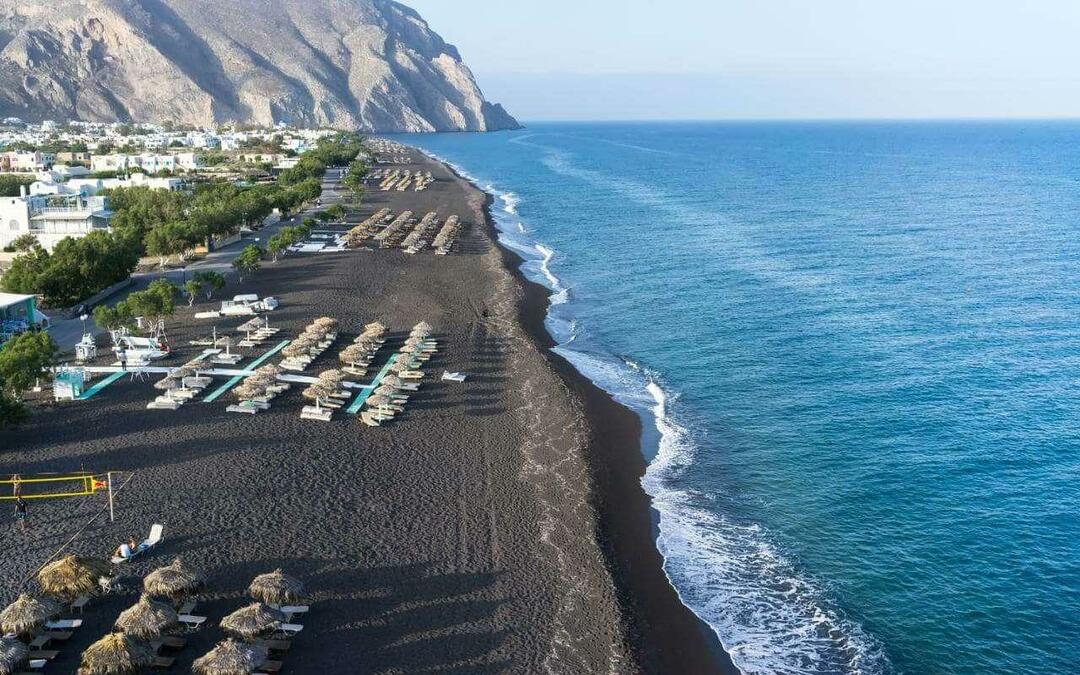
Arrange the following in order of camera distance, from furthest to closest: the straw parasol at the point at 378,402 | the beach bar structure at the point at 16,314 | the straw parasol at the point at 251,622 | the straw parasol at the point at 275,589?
the beach bar structure at the point at 16,314 < the straw parasol at the point at 378,402 < the straw parasol at the point at 275,589 < the straw parasol at the point at 251,622

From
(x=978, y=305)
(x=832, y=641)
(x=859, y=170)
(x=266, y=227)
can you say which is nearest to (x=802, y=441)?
(x=832, y=641)

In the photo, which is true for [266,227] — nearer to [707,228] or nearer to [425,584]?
[707,228]

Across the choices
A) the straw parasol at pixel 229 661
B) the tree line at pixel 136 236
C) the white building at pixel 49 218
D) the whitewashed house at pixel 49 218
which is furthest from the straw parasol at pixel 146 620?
the white building at pixel 49 218

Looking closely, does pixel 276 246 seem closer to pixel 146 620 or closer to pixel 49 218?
pixel 49 218

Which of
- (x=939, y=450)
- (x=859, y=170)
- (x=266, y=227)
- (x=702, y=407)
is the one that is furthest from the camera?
(x=859, y=170)

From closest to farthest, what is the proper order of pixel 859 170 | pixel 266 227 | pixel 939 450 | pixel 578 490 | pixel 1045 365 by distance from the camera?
pixel 578 490 < pixel 939 450 < pixel 1045 365 < pixel 266 227 < pixel 859 170

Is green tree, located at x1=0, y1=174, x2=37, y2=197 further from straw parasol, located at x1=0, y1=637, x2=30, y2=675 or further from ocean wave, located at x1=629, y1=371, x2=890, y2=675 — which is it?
ocean wave, located at x1=629, y1=371, x2=890, y2=675

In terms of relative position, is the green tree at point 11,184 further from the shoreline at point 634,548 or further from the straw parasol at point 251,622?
the straw parasol at point 251,622

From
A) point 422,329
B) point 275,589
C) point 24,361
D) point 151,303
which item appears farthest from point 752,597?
point 151,303
